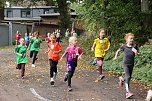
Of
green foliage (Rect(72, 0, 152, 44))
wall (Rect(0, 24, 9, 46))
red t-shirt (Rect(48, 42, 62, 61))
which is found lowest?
wall (Rect(0, 24, 9, 46))

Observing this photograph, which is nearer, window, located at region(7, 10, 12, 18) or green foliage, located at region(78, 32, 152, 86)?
green foliage, located at region(78, 32, 152, 86)

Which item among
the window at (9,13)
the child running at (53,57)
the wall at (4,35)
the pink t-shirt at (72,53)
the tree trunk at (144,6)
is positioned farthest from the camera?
the window at (9,13)

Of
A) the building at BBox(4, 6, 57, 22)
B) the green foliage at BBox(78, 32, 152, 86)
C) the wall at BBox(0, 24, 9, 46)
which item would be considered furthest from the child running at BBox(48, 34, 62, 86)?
the building at BBox(4, 6, 57, 22)

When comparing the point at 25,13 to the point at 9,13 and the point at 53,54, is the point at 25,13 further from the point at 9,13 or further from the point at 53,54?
the point at 53,54

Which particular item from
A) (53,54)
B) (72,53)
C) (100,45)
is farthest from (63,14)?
(72,53)

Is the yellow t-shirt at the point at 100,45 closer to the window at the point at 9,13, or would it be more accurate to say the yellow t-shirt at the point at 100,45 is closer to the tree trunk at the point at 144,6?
the tree trunk at the point at 144,6

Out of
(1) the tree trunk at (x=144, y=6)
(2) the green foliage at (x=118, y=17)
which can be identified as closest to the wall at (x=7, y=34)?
(2) the green foliage at (x=118, y=17)

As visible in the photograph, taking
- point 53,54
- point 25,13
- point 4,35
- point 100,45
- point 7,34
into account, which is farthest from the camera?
point 25,13

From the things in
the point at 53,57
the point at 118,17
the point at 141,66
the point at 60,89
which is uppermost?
the point at 118,17

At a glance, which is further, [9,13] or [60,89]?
[9,13]

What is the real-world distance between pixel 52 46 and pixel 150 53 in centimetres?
450

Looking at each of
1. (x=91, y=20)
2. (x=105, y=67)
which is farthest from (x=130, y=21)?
(x=105, y=67)

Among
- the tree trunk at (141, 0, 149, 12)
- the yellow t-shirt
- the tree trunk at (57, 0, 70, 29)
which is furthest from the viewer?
the tree trunk at (57, 0, 70, 29)

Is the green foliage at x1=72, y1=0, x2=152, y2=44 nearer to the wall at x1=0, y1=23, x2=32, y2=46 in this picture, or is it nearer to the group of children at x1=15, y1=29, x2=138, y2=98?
the group of children at x1=15, y1=29, x2=138, y2=98
